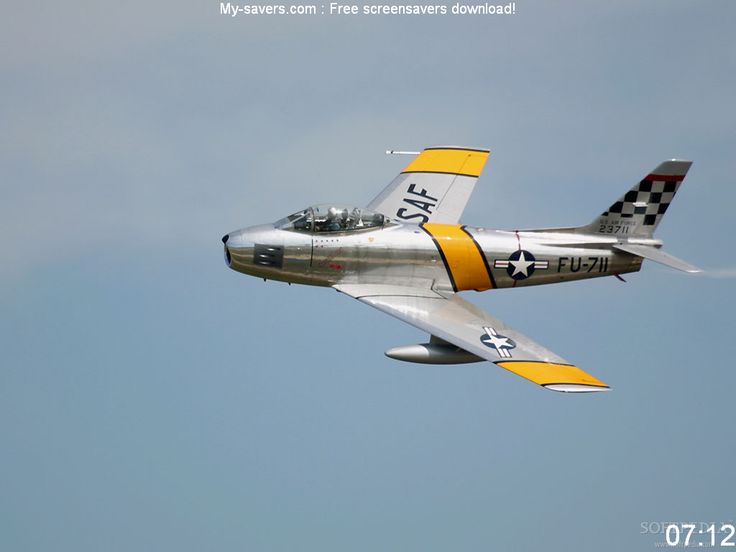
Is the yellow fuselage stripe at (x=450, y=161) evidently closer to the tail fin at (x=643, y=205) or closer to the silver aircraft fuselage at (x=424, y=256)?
the silver aircraft fuselage at (x=424, y=256)

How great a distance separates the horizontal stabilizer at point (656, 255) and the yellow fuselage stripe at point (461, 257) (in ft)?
12.3

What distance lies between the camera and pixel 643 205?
34406mm

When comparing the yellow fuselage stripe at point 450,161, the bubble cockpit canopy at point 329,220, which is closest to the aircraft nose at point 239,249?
the bubble cockpit canopy at point 329,220

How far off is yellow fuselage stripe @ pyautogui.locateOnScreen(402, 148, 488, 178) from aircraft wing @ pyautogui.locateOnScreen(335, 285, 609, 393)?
18.2ft

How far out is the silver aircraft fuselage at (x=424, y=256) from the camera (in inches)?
1281

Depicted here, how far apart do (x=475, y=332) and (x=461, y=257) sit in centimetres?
296

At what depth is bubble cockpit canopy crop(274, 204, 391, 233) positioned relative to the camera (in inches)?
1286

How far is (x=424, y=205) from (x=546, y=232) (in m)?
3.73

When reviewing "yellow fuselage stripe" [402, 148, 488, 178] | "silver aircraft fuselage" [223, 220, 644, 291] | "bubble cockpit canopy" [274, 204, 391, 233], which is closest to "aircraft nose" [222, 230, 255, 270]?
"silver aircraft fuselage" [223, 220, 644, 291]

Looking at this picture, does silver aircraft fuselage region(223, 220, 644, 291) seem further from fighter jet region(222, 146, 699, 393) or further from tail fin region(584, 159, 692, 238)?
tail fin region(584, 159, 692, 238)

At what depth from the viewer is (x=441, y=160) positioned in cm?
3766

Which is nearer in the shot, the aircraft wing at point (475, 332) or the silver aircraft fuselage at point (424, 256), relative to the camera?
the aircraft wing at point (475, 332)

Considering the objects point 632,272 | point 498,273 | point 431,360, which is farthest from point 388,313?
point 632,272

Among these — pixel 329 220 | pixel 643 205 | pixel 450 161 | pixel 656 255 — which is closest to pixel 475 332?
pixel 329 220
